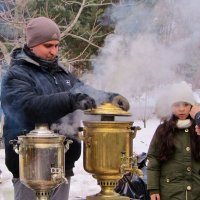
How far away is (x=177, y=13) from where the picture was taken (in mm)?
3740

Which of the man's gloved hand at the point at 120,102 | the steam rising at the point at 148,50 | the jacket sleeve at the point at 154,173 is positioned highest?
the steam rising at the point at 148,50

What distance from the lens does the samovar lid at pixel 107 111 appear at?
317 centimetres

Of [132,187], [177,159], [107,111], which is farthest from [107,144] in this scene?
[132,187]

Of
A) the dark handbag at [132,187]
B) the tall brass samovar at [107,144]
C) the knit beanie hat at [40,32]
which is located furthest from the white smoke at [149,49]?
the dark handbag at [132,187]

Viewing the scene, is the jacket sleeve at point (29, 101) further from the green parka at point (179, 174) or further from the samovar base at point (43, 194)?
the green parka at point (179, 174)

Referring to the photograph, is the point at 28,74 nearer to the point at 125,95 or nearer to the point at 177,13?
the point at 125,95

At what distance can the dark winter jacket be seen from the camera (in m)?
2.91

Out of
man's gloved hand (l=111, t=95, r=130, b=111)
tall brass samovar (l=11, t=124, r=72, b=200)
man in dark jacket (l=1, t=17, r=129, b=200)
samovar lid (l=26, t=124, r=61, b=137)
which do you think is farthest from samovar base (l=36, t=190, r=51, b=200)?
man's gloved hand (l=111, t=95, r=130, b=111)

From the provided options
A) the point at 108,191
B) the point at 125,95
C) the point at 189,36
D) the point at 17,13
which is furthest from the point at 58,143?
the point at 17,13

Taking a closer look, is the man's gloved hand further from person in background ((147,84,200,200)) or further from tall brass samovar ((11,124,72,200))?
person in background ((147,84,200,200))

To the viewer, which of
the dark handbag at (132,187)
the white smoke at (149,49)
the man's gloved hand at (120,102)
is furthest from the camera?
the dark handbag at (132,187)

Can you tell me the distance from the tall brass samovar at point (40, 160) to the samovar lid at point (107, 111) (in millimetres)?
349

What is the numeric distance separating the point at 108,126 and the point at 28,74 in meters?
0.54

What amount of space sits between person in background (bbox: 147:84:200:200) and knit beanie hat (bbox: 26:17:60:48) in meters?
1.30
